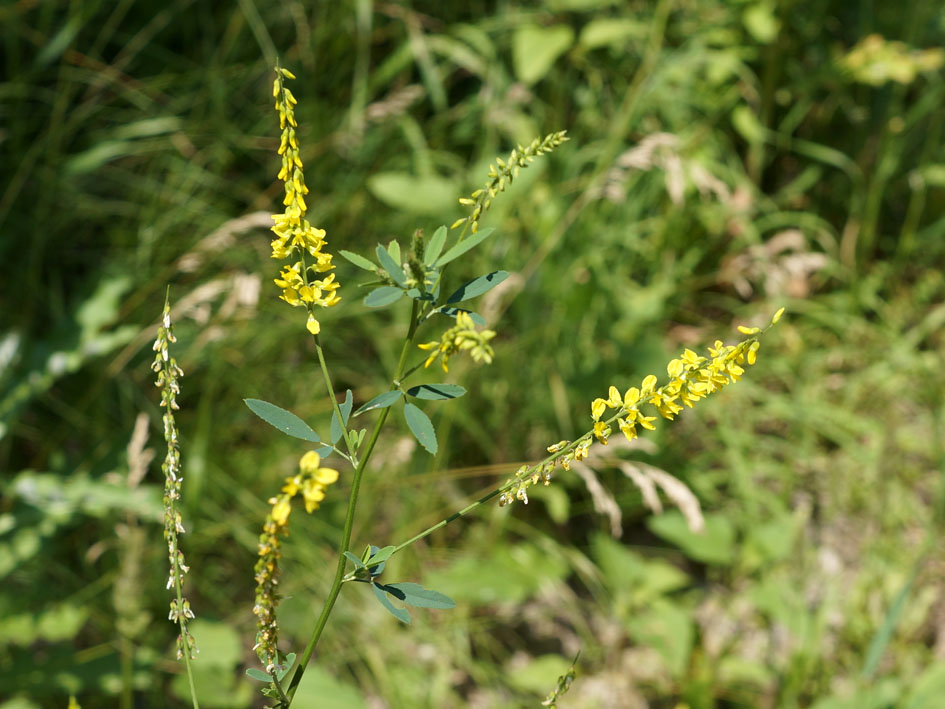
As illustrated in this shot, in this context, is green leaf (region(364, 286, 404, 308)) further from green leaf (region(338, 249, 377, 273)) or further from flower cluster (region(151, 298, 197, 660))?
flower cluster (region(151, 298, 197, 660))

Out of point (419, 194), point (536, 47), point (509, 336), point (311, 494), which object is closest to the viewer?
point (311, 494)

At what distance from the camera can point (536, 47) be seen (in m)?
2.60

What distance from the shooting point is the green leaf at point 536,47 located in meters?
2.53

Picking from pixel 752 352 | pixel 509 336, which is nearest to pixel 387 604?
pixel 752 352

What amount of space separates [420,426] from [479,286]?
135 millimetres

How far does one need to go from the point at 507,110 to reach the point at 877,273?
132 centimetres

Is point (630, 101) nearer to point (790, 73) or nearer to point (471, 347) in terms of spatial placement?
point (790, 73)

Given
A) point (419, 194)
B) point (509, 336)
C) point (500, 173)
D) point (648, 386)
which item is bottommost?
point (509, 336)

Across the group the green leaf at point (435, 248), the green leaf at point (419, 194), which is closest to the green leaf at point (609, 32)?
the green leaf at point (419, 194)

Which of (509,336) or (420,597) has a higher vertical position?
(420,597)

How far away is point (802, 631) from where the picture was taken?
2.10m

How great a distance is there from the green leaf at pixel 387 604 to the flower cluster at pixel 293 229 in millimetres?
220

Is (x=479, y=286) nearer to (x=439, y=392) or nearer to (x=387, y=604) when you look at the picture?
(x=439, y=392)

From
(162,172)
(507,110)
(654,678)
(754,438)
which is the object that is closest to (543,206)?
(507,110)
